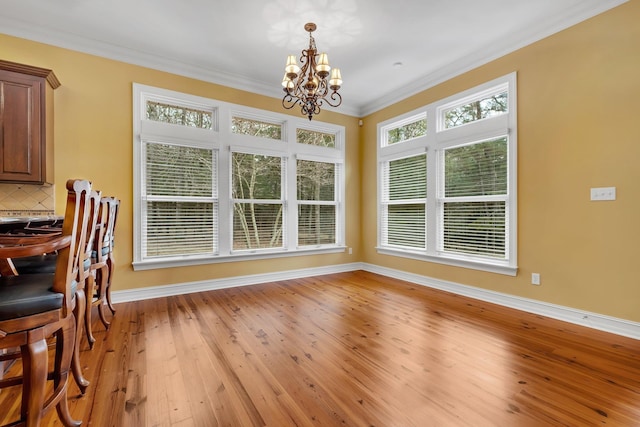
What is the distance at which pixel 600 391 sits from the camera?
1.80 m

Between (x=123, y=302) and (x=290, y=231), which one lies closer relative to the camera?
(x=123, y=302)

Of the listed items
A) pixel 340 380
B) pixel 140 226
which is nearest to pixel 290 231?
pixel 140 226

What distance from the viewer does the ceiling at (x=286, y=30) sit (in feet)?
9.31

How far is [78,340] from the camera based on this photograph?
64.2 inches

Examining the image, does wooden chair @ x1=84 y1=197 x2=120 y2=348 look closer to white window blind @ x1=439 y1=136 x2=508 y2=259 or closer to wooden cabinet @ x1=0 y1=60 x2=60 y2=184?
wooden cabinet @ x1=0 y1=60 x2=60 y2=184

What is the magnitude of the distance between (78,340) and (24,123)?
2.59m

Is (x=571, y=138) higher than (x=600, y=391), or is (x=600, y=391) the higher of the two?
(x=571, y=138)

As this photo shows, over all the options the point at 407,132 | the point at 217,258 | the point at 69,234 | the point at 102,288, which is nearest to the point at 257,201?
the point at 217,258

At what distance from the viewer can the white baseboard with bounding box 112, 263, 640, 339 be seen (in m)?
2.73

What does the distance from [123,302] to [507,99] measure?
535cm

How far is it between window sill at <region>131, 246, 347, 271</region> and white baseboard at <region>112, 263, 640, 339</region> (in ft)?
0.90

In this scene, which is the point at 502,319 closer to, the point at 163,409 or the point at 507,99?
the point at 507,99

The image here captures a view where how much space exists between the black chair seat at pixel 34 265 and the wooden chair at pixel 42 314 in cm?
65

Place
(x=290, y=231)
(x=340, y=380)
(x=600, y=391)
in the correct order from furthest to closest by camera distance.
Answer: (x=290, y=231), (x=340, y=380), (x=600, y=391)
